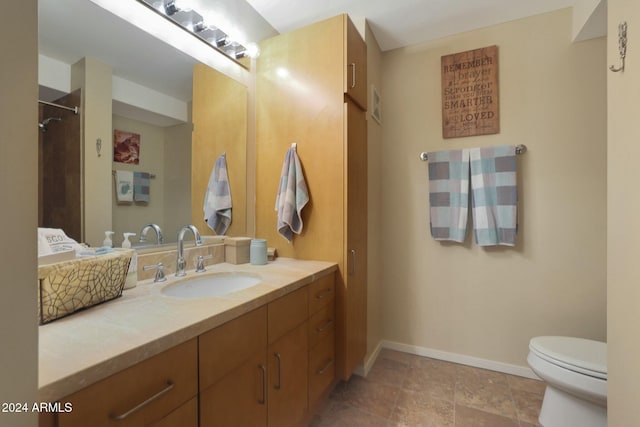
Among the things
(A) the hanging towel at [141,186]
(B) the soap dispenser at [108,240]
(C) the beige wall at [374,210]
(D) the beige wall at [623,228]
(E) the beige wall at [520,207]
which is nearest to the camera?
(D) the beige wall at [623,228]

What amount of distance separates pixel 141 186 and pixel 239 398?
1.02 meters

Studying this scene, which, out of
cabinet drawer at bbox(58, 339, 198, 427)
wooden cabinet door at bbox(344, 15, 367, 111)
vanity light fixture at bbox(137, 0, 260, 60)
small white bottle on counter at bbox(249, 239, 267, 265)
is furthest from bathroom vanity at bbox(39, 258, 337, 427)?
vanity light fixture at bbox(137, 0, 260, 60)

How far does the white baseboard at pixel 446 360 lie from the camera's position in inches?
78.0

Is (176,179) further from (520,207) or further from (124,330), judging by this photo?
(520,207)

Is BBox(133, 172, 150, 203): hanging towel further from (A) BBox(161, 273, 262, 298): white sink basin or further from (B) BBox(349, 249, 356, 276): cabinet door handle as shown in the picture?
(B) BBox(349, 249, 356, 276): cabinet door handle

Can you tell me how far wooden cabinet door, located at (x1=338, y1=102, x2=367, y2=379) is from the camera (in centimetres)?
170

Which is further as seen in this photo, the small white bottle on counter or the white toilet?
the small white bottle on counter

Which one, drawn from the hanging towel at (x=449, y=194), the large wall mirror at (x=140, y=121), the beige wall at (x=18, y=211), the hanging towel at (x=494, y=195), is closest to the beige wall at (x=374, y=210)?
the hanging towel at (x=449, y=194)

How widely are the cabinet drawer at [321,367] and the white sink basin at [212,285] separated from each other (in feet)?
1.59

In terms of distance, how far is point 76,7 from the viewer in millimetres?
1096

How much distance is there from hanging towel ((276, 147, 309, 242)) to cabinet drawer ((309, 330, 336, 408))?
673mm

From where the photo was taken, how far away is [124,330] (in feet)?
2.46

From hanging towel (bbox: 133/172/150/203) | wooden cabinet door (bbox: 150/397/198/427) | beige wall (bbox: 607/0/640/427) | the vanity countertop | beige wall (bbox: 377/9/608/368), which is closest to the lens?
the vanity countertop

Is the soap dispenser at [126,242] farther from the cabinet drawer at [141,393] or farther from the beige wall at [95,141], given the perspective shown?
the cabinet drawer at [141,393]
